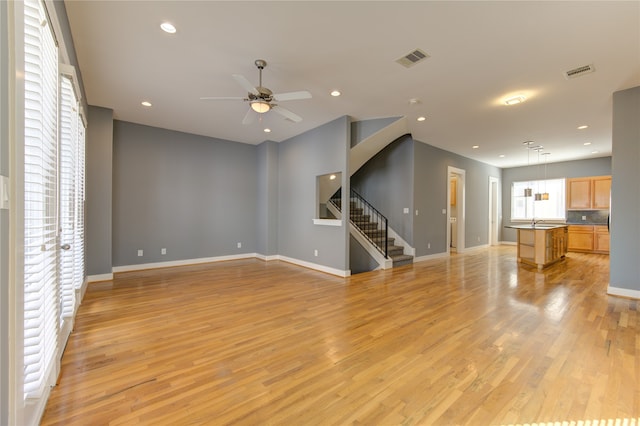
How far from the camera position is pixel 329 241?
5637mm

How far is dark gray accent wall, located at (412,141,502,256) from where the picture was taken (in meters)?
7.03

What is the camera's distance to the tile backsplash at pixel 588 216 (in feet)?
27.7

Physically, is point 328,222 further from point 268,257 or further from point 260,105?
point 260,105

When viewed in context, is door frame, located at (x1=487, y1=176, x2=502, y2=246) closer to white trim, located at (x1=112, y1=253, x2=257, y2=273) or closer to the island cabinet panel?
the island cabinet panel

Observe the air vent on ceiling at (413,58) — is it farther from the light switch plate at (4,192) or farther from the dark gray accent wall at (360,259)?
the dark gray accent wall at (360,259)

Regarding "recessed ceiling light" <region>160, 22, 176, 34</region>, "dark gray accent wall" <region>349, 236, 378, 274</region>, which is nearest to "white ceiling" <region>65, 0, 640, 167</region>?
"recessed ceiling light" <region>160, 22, 176, 34</region>

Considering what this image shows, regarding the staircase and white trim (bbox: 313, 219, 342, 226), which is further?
the staircase

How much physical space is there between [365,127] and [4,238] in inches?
204

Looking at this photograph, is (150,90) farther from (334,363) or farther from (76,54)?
(334,363)

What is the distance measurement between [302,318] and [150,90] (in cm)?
406

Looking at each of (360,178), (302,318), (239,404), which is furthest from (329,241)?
(239,404)

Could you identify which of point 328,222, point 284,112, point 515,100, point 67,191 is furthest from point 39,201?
point 515,100

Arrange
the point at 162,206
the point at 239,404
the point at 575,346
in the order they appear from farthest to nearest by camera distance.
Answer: the point at 162,206 < the point at 575,346 < the point at 239,404

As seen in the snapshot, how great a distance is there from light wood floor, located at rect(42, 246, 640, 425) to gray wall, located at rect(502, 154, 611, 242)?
21.9 ft
